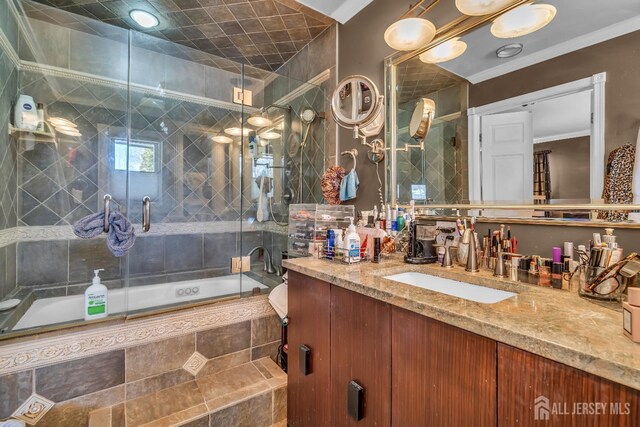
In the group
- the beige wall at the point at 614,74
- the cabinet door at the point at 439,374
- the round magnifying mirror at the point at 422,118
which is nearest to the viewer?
the cabinet door at the point at 439,374

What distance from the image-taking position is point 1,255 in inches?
67.2

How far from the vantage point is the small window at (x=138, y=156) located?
220 cm

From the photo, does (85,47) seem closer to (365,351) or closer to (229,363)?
(229,363)

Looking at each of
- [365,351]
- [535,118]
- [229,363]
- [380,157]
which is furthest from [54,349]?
[535,118]

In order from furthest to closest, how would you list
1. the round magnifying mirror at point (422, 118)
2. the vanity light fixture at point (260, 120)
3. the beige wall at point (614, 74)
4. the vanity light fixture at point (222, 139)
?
the vanity light fixture at point (222, 139)
the vanity light fixture at point (260, 120)
the round magnifying mirror at point (422, 118)
the beige wall at point (614, 74)

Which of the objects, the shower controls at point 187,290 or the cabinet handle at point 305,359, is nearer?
the cabinet handle at point 305,359

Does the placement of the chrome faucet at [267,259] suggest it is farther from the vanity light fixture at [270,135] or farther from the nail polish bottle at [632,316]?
the nail polish bottle at [632,316]

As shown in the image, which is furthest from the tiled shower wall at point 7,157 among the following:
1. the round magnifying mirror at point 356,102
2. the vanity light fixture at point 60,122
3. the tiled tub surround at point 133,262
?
the round magnifying mirror at point 356,102

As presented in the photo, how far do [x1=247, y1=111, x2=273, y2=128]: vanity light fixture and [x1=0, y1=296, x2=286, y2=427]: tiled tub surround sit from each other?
1.59 m

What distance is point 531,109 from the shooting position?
1.08m

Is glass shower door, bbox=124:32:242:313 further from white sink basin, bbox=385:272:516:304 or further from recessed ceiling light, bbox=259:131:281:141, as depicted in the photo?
white sink basin, bbox=385:272:516:304

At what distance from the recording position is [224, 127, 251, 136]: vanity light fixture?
2554mm

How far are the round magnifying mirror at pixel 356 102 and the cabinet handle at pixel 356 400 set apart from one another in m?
1.37

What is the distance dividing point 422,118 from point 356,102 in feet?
1.42
